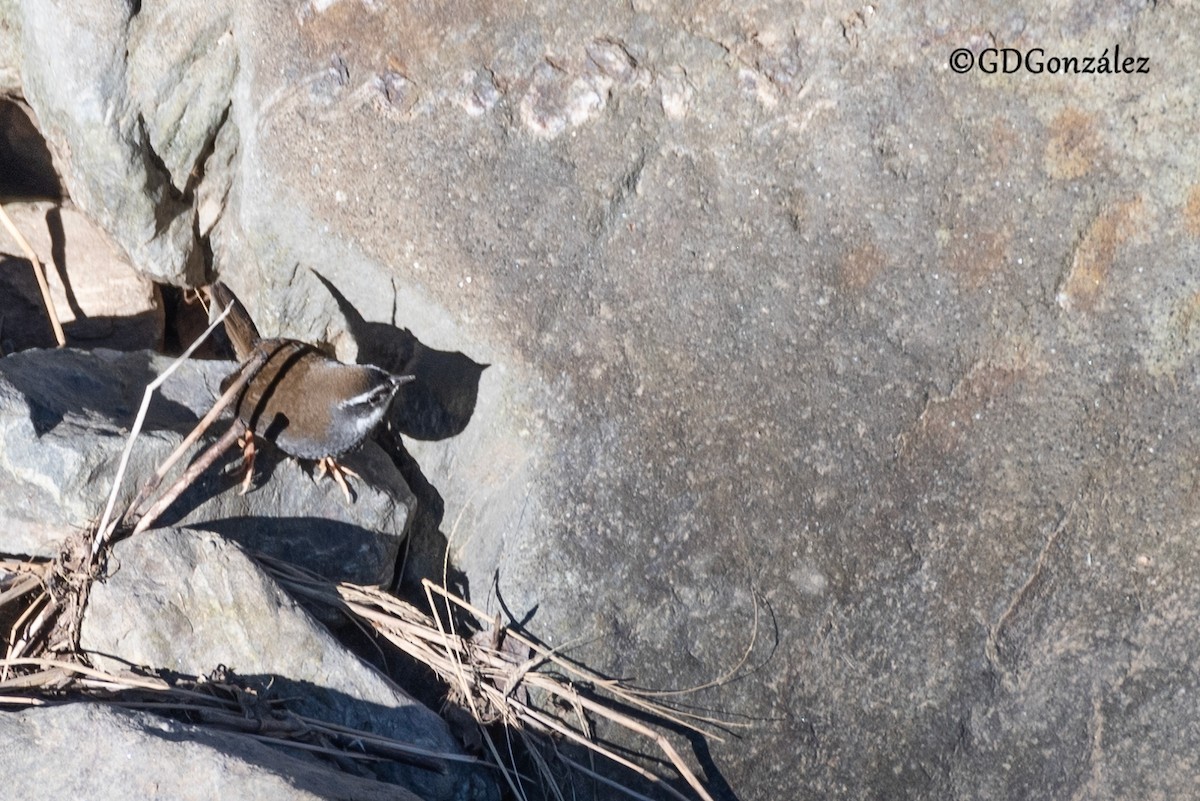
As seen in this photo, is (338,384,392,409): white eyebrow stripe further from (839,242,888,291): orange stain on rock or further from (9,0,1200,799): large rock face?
(839,242,888,291): orange stain on rock

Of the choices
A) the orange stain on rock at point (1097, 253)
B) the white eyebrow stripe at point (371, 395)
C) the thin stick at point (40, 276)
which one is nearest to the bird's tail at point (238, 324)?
the white eyebrow stripe at point (371, 395)

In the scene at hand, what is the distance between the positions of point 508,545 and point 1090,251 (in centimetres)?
180

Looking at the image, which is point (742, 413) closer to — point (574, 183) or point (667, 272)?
point (667, 272)

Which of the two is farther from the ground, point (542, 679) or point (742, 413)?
point (742, 413)

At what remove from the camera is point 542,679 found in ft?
9.45

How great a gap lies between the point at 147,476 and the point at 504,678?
114cm

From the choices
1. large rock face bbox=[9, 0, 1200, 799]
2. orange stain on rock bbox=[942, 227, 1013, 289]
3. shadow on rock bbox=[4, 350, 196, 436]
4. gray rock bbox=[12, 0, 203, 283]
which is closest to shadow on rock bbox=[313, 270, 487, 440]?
large rock face bbox=[9, 0, 1200, 799]

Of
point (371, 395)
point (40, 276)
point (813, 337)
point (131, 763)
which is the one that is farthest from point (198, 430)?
point (813, 337)

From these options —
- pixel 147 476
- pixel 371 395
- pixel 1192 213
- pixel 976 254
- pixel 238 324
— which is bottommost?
pixel 147 476

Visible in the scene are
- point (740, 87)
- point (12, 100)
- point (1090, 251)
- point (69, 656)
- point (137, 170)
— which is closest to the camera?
point (69, 656)

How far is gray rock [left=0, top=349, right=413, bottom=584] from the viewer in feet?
9.21

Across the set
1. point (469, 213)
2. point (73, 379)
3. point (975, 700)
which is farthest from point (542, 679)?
point (73, 379)

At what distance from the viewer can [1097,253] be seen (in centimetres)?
285

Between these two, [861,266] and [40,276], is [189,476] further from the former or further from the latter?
[861,266]
